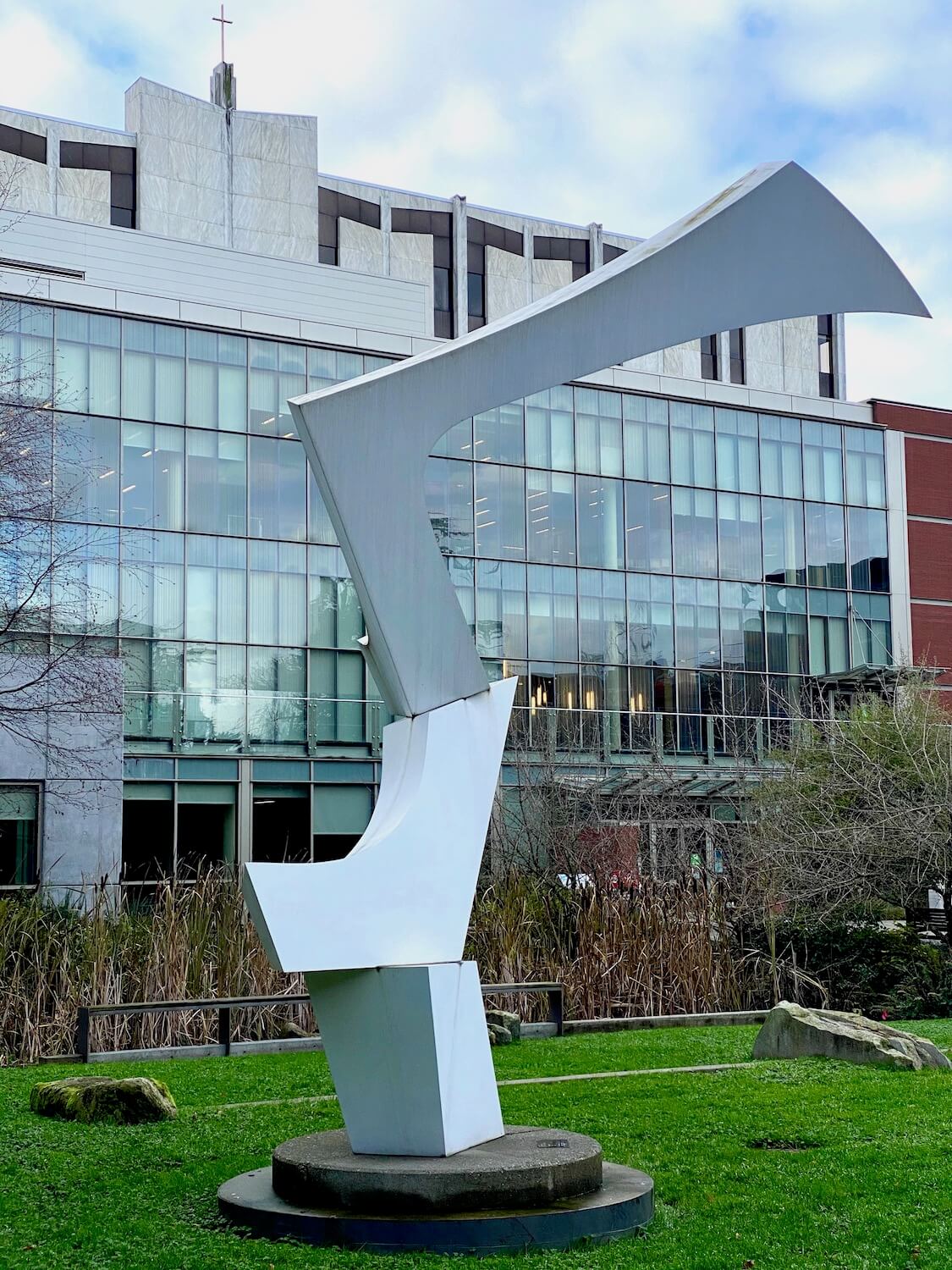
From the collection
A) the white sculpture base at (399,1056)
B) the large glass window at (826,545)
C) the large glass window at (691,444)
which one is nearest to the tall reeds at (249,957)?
the white sculpture base at (399,1056)

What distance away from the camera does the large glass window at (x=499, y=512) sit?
3675 centimetres

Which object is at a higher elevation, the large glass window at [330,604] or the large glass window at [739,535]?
the large glass window at [739,535]

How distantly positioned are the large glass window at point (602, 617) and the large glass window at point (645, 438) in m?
2.96

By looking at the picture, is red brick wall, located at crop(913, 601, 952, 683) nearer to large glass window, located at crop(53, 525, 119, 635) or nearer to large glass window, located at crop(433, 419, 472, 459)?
large glass window, located at crop(433, 419, 472, 459)

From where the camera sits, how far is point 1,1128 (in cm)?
1028

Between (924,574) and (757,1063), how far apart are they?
105 feet

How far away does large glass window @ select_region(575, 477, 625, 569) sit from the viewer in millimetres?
38125

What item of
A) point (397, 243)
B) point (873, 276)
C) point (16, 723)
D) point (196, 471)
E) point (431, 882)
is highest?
point (397, 243)

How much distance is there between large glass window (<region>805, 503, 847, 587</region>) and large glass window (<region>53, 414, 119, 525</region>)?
18539 mm

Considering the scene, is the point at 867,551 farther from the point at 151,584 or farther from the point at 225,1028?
the point at 225,1028

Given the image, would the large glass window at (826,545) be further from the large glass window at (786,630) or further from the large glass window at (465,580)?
the large glass window at (465,580)

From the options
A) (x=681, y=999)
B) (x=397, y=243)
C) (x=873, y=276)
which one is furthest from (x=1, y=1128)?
(x=397, y=243)

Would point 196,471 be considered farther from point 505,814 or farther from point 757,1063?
point 757,1063

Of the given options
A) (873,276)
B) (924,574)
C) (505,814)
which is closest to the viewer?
(873,276)
